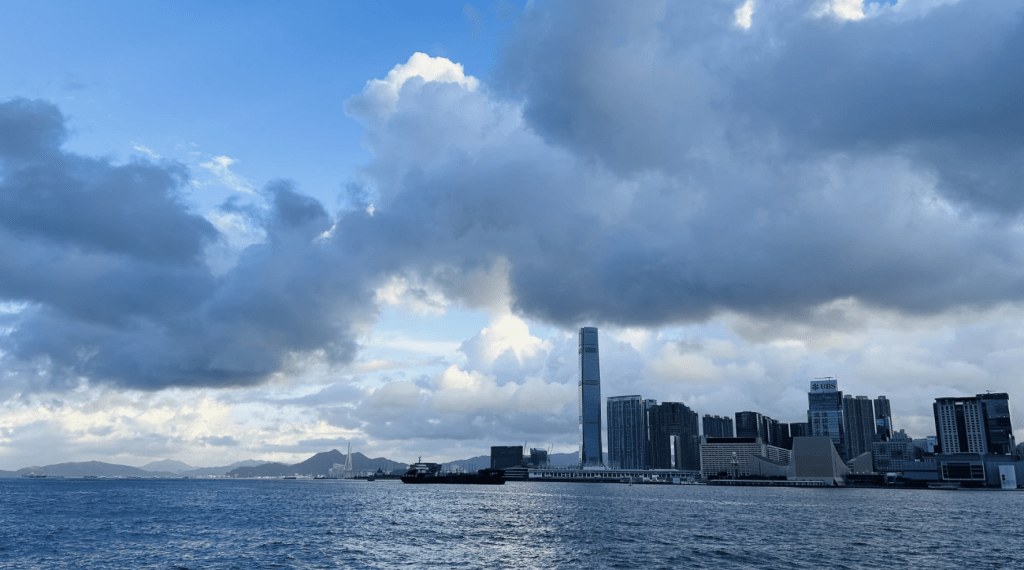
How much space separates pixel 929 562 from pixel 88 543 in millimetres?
118196

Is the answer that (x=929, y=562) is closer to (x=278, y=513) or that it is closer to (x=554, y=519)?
(x=554, y=519)

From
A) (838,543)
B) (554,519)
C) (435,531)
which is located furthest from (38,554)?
(838,543)

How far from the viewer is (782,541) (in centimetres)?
11419

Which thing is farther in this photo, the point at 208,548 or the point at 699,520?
the point at 699,520

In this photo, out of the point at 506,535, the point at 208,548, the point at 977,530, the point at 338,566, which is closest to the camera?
the point at 338,566

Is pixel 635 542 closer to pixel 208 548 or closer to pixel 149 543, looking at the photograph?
pixel 208 548

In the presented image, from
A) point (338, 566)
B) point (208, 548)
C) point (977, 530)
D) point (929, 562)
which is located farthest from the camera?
point (977, 530)

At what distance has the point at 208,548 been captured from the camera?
327ft

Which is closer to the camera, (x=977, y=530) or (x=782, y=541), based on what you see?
(x=782, y=541)

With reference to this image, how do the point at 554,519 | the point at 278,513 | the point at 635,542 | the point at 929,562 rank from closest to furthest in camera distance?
the point at 929,562, the point at 635,542, the point at 554,519, the point at 278,513

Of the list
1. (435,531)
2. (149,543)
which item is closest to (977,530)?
(435,531)

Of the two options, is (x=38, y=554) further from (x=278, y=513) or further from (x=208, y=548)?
(x=278, y=513)

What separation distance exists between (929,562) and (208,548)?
9802 centimetres

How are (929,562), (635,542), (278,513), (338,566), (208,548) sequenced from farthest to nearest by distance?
(278,513)
(635,542)
(208,548)
(929,562)
(338,566)
